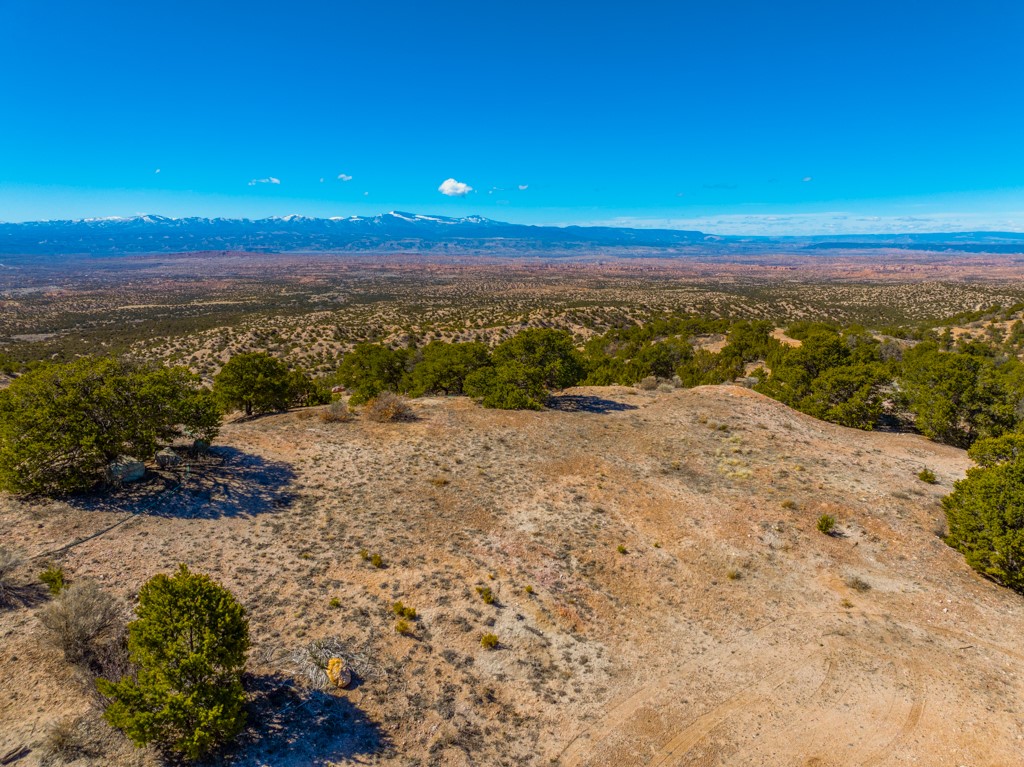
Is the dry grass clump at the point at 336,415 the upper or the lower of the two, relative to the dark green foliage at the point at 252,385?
lower

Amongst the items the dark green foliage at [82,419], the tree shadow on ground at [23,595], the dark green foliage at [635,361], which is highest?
the dark green foliage at [82,419]

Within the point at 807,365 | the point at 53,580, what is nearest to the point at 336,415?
the point at 53,580

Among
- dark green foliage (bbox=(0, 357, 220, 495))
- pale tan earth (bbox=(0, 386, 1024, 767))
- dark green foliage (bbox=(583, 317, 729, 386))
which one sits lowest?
pale tan earth (bbox=(0, 386, 1024, 767))

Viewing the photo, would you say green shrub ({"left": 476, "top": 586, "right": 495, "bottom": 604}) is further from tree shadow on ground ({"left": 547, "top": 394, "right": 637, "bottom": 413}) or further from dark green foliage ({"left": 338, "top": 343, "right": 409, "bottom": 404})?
dark green foliage ({"left": 338, "top": 343, "right": 409, "bottom": 404})

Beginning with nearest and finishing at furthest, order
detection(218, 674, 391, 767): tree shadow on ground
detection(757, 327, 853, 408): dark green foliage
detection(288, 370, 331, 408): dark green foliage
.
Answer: detection(218, 674, 391, 767): tree shadow on ground < detection(288, 370, 331, 408): dark green foliage < detection(757, 327, 853, 408): dark green foliage

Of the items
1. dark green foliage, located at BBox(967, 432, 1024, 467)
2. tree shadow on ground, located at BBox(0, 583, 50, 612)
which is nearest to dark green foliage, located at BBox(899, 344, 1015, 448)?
dark green foliage, located at BBox(967, 432, 1024, 467)

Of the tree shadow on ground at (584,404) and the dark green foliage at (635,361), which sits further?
the dark green foliage at (635,361)

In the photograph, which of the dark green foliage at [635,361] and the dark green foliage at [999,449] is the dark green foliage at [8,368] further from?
the dark green foliage at [999,449]

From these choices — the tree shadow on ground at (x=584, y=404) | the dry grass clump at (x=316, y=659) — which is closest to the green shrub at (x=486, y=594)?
the dry grass clump at (x=316, y=659)

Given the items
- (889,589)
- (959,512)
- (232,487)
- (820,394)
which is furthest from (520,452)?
(820,394)
